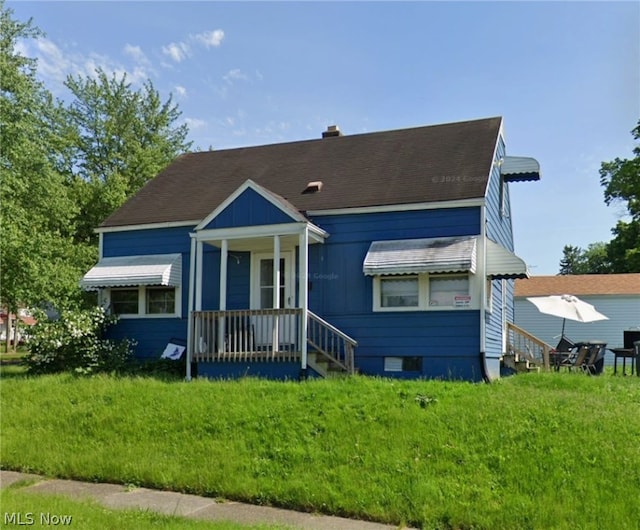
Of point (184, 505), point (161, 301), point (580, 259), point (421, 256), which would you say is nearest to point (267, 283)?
point (161, 301)

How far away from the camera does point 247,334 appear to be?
39.1 ft

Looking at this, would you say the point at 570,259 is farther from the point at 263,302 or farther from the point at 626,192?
the point at 263,302

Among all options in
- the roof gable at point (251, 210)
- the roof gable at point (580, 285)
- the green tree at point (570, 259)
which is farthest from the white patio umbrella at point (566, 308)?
the green tree at point (570, 259)

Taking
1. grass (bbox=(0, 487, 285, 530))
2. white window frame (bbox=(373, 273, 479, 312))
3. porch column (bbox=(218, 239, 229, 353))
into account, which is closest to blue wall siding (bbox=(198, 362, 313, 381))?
porch column (bbox=(218, 239, 229, 353))

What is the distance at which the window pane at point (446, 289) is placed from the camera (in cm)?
1148

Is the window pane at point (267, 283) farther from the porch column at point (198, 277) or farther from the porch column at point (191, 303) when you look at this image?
the porch column at point (198, 277)

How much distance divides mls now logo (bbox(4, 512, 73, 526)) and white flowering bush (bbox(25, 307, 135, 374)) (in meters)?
6.99

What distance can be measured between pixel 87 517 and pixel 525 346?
42.1 feet

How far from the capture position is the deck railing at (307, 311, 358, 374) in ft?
36.3

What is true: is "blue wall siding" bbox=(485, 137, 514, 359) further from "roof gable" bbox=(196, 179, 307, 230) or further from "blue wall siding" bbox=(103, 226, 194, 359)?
"blue wall siding" bbox=(103, 226, 194, 359)

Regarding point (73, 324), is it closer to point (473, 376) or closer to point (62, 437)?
Result: point (62, 437)

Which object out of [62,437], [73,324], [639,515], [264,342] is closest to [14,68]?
[73,324]

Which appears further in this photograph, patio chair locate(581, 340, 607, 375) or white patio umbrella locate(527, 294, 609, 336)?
white patio umbrella locate(527, 294, 609, 336)

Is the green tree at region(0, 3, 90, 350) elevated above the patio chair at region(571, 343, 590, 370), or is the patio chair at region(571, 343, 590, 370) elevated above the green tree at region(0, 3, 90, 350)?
the green tree at region(0, 3, 90, 350)
